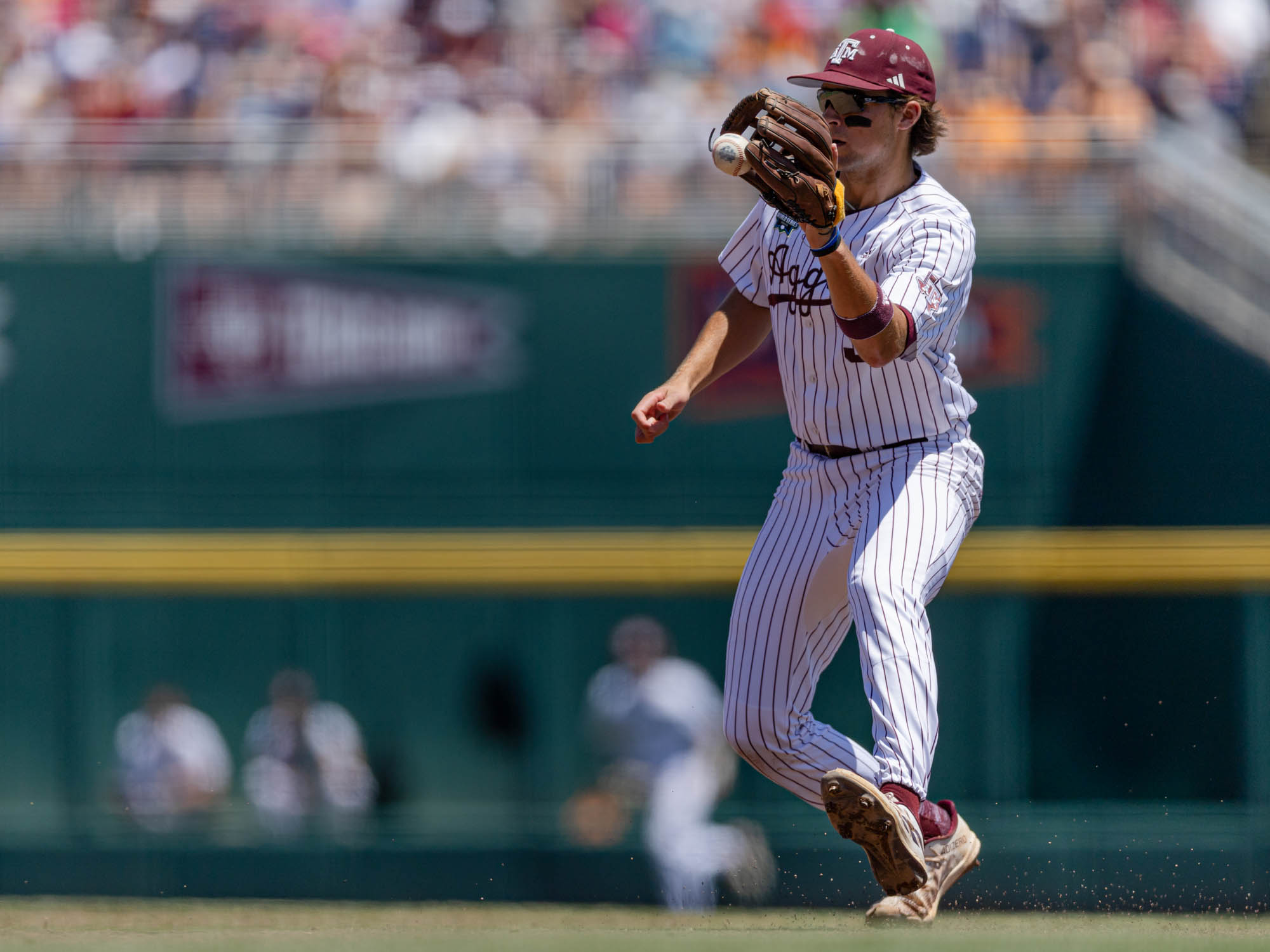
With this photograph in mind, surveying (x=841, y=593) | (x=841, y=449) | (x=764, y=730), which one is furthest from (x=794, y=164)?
(x=764, y=730)

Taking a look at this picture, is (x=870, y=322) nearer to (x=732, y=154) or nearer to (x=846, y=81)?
(x=732, y=154)

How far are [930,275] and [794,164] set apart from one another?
0.47 metres

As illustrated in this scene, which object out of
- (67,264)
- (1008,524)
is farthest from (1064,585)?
(67,264)

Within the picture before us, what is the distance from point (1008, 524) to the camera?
10.5m

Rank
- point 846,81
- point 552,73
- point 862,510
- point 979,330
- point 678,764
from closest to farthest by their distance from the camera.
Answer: point 846,81
point 862,510
point 678,764
point 552,73
point 979,330

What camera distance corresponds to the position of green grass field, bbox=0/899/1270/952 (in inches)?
160

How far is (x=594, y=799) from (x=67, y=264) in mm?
4269

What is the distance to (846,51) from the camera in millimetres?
4512

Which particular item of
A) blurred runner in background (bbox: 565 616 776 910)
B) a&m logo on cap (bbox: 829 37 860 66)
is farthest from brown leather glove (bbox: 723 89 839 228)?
blurred runner in background (bbox: 565 616 776 910)

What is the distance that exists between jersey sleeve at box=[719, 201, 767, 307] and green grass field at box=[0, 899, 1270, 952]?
63.5 inches

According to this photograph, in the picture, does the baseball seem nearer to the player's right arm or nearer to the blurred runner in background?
the player's right arm

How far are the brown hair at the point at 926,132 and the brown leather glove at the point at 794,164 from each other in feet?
1.88

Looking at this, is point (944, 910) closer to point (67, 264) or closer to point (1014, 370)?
point (1014, 370)

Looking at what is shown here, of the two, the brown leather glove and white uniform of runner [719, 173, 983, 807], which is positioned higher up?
the brown leather glove
